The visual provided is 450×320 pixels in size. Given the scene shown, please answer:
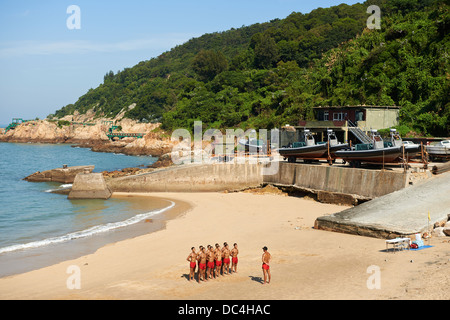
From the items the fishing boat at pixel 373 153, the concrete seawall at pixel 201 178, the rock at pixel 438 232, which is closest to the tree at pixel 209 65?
the concrete seawall at pixel 201 178

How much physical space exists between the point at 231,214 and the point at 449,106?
23972 mm

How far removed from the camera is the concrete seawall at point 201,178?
3328cm

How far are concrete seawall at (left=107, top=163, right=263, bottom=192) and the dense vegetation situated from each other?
16.4 m

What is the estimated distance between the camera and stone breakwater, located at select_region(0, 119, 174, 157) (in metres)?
79.9

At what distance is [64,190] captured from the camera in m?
35.7

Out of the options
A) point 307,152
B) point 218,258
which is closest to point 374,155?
point 307,152

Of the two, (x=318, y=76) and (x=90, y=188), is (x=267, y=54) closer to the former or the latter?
(x=318, y=76)

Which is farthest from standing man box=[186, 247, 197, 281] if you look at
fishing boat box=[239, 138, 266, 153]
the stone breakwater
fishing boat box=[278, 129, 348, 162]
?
the stone breakwater

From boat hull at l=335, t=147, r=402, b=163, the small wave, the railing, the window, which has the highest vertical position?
the window

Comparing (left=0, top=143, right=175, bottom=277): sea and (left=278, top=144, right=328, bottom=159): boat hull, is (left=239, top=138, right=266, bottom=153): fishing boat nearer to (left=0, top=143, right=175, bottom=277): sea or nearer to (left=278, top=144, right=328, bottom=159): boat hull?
(left=278, top=144, right=328, bottom=159): boat hull

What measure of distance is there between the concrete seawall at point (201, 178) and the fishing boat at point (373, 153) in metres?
7.33

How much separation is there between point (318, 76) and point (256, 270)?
52556 millimetres

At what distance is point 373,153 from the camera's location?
87.4ft
